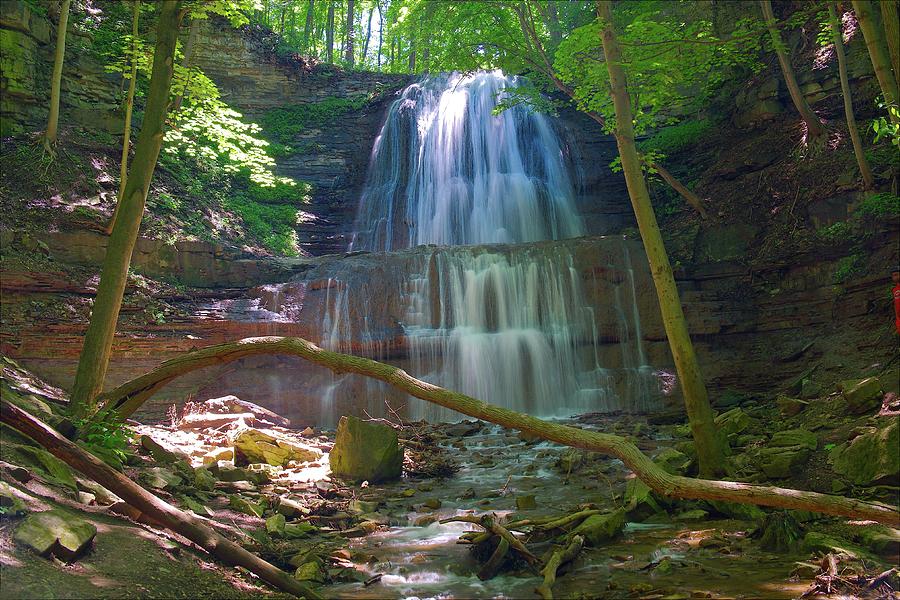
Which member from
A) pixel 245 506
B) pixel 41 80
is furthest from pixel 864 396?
pixel 41 80

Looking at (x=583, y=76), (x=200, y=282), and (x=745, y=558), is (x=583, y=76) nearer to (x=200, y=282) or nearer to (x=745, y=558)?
(x=200, y=282)

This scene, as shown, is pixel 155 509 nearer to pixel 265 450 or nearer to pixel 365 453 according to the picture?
pixel 365 453

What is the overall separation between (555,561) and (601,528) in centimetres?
91

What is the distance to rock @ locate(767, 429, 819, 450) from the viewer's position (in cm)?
687

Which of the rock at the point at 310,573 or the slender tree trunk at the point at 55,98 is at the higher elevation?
the slender tree trunk at the point at 55,98

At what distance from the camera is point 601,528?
17.7ft

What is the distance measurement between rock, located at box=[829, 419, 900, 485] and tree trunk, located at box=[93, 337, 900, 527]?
1296mm

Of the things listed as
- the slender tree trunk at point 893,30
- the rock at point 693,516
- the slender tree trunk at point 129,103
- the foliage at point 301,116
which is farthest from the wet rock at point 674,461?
the foliage at point 301,116

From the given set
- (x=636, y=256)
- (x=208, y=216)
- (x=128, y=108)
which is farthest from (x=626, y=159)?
(x=208, y=216)

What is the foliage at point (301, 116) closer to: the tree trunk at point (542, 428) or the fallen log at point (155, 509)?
the tree trunk at point (542, 428)

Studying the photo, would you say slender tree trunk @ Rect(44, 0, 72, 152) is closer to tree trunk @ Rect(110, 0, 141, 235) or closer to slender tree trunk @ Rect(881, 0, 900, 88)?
tree trunk @ Rect(110, 0, 141, 235)

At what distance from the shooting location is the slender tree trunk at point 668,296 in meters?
6.49

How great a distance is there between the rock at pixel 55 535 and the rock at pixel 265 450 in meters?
4.35

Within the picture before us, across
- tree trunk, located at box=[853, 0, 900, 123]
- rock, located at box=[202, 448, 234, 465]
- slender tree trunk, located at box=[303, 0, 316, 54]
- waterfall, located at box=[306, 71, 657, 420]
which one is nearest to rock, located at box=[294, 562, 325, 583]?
rock, located at box=[202, 448, 234, 465]
